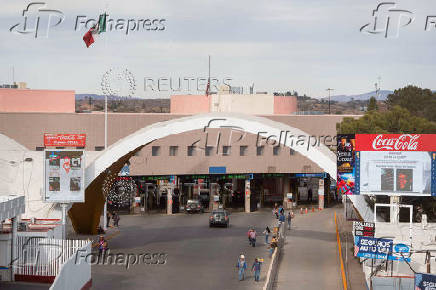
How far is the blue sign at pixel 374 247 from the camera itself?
111ft

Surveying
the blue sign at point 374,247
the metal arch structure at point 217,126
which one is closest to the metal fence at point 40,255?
the metal arch structure at point 217,126

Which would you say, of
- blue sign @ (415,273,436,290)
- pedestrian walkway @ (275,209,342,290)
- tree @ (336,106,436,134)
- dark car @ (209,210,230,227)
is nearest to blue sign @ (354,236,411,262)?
pedestrian walkway @ (275,209,342,290)

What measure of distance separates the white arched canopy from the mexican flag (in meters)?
10.7

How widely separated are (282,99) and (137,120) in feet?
71.9

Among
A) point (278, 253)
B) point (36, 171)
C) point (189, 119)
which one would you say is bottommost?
point (278, 253)

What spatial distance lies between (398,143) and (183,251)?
15.0m

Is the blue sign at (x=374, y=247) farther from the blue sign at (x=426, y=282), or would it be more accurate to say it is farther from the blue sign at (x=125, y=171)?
the blue sign at (x=125, y=171)

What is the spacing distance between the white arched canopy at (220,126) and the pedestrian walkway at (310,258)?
5528mm

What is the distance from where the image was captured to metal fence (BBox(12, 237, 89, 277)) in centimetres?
3425

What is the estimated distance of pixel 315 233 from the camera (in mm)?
56062

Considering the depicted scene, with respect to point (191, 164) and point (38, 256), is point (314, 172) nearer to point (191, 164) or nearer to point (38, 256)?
point (191, 164)

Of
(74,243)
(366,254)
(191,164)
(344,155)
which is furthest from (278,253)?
(191,164)

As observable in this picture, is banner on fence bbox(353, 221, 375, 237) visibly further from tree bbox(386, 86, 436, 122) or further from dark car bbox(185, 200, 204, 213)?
tree bbox(386, 86, 436, 122)

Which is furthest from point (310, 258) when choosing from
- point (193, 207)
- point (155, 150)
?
point (155, 150)
